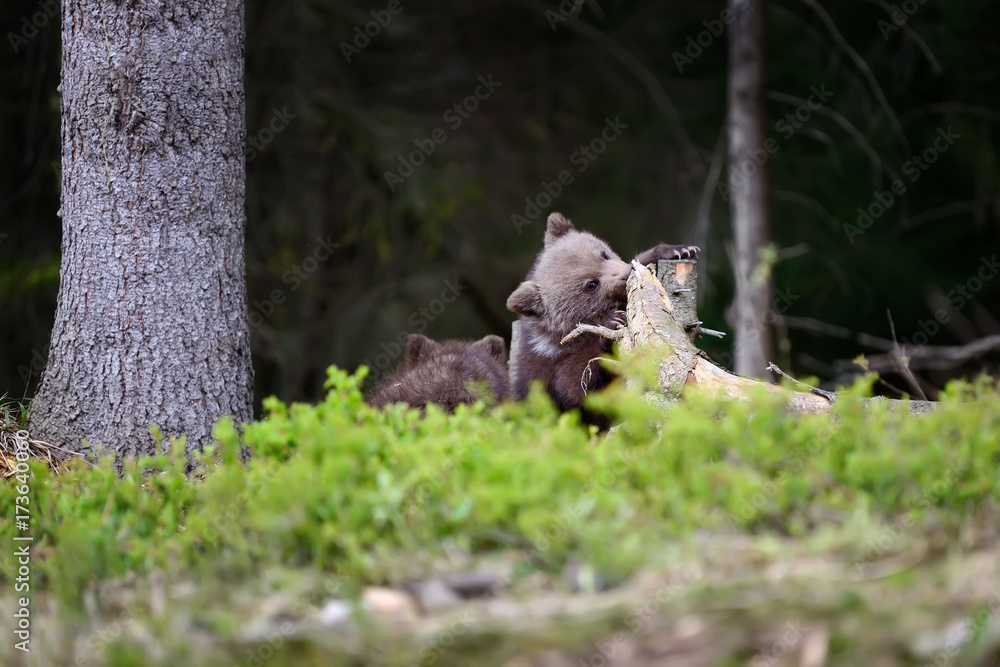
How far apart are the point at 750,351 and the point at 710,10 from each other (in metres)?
4.84

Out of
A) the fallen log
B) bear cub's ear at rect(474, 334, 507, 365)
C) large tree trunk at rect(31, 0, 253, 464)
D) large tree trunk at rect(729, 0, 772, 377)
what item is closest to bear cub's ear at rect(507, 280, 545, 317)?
bear cub's ear at rect(474, 334, 507, 365)

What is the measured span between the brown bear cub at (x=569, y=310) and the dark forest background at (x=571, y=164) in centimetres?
303

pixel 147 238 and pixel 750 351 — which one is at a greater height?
pixel 147 238

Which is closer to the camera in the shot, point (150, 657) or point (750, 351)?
point (150, 657)

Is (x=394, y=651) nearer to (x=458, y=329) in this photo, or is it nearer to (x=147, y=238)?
(x=147, y=238)

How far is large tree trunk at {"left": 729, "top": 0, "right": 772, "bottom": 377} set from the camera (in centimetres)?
816

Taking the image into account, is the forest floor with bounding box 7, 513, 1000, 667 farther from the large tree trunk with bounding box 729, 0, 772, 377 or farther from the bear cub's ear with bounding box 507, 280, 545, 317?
the large tree trunk with bounding box 729, 0, 772, 377

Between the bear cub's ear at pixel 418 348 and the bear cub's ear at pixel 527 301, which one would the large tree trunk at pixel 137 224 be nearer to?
the bear cub's ear at pixel 418 348

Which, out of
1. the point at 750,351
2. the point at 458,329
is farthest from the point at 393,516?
the point at 458,329

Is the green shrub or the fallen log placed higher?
the fallen log

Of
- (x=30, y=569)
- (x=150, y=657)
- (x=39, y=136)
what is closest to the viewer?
(x=150, y=657)

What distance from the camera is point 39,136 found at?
8.34 meters

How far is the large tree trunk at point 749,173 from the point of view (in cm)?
816

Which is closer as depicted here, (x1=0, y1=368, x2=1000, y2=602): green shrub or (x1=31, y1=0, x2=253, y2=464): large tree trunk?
(x1=0, y1=368, x2=1000, y2=602): green shrub
